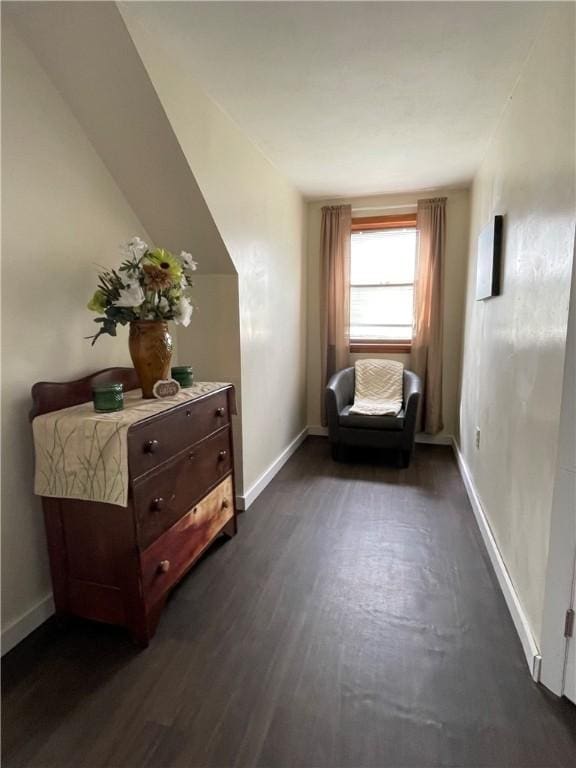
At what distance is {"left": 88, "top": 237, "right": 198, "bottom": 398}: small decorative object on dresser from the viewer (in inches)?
70.8

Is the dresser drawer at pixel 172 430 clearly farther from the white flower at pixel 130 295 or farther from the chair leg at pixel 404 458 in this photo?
the chair leg at pixel 404 458

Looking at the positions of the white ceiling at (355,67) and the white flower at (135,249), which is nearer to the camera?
the white ceiling at (355,67)

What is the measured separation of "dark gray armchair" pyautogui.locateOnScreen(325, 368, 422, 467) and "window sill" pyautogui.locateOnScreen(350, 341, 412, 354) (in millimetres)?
548

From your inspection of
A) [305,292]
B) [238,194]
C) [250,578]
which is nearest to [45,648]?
[250,578]

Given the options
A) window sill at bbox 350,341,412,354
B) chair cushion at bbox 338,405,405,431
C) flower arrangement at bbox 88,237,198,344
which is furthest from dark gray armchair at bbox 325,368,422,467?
flower arrangement at bbox 88,237,198,344

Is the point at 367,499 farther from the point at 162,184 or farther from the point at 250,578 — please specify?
the point at 162,184

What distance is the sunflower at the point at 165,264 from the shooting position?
1817 millimetres

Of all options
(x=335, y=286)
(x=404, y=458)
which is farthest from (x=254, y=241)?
(x=404, y=458)

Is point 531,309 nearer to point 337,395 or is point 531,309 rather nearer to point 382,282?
point 337,395

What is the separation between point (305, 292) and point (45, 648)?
11.6 feet

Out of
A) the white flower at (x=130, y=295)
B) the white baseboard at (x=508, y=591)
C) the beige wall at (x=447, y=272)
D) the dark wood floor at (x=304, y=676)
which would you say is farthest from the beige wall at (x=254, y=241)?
the white baseboard at (x=508, y=591)

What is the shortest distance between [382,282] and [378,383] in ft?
3.43

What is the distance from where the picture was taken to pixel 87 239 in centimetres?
194

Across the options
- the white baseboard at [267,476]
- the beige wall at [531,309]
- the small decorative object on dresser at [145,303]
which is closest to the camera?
the beige wall at [531,309]
